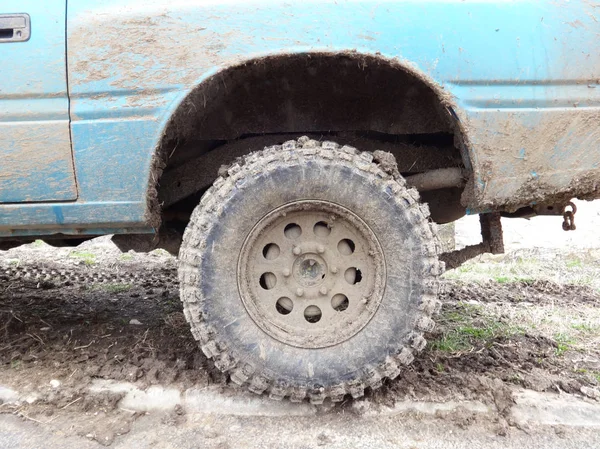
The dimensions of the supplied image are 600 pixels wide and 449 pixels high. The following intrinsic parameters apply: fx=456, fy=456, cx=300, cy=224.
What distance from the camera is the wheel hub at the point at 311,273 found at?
1.95 metres

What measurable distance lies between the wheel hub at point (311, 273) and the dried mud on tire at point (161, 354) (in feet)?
1.24

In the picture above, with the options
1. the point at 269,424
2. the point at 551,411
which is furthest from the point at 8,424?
the point at 551,411

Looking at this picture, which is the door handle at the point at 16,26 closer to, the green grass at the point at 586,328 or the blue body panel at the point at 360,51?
the blue body panel at the point at 360,51

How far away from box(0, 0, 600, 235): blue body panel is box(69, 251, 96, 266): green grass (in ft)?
11.3

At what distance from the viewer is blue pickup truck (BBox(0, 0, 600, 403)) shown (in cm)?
182

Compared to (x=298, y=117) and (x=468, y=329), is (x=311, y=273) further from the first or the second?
(x=468, y=329)

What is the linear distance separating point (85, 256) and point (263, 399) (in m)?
4.06

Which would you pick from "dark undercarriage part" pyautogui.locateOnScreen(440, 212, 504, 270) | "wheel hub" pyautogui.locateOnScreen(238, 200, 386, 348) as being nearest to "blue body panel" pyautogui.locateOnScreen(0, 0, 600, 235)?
"wheel hub" pyautogui.locateOnScreen(238, 200, 386, 348)

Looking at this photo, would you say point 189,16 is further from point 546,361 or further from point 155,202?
point 546,361

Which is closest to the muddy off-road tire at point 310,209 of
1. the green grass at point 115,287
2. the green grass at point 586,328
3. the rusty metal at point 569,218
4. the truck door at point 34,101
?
the truck door at point 34,101

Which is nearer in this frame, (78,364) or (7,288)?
(78,364)

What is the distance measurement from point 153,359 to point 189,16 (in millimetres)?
1652

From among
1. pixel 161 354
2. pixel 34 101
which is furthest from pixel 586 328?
pixel 34 101

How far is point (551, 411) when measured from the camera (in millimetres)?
1966
